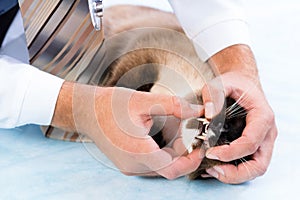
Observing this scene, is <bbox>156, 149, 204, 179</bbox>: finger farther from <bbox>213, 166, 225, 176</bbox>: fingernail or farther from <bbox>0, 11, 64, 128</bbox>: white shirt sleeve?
<bbox>0, 11, 64, 128</bbox>: white shirt sleeve

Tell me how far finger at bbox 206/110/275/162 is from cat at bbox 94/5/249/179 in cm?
2

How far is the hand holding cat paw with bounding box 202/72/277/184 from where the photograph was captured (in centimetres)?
89

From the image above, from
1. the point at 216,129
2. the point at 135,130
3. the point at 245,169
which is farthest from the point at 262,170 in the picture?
the point at 135,130

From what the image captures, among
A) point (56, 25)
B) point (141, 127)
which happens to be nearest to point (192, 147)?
point (141, 127)

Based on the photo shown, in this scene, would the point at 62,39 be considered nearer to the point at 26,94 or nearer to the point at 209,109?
the point at 26,94

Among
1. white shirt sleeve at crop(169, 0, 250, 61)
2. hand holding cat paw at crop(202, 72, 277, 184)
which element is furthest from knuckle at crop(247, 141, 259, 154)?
white shirt sleeve at crop(169, 0, 250, 61)

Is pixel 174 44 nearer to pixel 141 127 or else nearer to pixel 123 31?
pixel 123 31

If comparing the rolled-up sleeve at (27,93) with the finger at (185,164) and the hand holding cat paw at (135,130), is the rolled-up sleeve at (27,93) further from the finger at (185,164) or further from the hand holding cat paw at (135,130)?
the finger at (185,164)

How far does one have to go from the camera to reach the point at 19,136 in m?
1.12

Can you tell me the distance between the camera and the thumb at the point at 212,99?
2.88 feet

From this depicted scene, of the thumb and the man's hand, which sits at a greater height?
the thumb

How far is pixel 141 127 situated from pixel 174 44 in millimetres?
335

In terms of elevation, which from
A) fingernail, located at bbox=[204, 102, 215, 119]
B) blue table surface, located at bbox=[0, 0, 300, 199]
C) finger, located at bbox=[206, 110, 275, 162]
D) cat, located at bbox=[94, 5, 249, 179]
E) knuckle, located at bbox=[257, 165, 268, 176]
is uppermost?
fingernail, located at bbox=[204, 102, 215, 119]

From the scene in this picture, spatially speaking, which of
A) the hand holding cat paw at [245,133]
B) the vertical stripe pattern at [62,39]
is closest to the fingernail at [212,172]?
the hand holding cat paw at [245,133]
